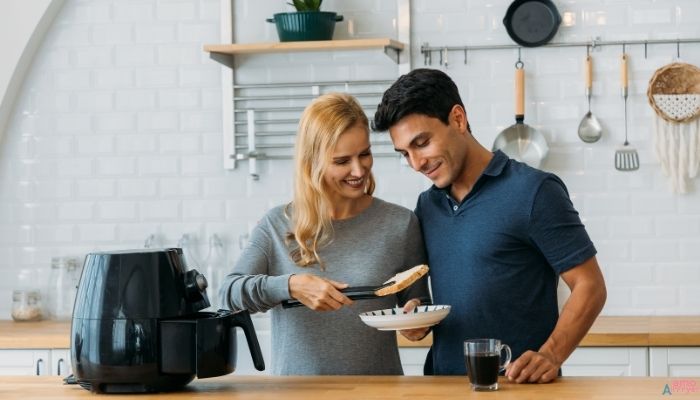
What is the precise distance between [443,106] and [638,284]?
223cm

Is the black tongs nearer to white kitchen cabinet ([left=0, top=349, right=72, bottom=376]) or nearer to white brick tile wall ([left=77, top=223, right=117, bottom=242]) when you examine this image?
white kitchen cabinet ([left=0, top=349, right=72, bottom=376])

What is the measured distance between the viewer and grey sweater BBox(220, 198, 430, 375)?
3.00m

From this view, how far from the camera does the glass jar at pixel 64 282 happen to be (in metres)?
5.13

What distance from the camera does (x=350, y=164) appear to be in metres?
2.98

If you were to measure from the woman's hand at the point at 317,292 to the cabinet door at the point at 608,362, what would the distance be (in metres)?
1.79

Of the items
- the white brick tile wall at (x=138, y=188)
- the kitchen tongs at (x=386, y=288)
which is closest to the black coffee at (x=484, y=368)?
the kitchen tongs at (x=386, y=288)

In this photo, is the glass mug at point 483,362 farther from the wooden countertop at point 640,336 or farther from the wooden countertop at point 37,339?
the wooden countertop at point 37,339

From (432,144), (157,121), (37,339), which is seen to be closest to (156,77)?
(157,121)

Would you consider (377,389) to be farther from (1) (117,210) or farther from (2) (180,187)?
(1) (117,210)

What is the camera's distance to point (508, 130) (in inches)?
190

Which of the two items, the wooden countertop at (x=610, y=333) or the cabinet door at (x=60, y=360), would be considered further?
the cabinet door at (x=60, y=360)

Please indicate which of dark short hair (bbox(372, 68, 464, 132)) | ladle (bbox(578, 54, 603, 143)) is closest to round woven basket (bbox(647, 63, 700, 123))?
ladle (bbox(578, 54, 603, 143))

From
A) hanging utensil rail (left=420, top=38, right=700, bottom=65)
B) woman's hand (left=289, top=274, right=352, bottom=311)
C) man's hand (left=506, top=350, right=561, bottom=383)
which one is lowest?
man's hand (left=506, top=350, right=561, bottom=383)

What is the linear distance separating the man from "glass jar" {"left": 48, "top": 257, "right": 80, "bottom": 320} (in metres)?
2.63
